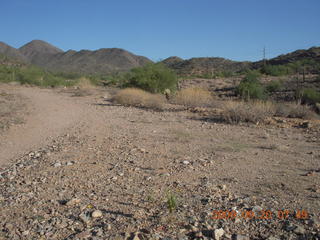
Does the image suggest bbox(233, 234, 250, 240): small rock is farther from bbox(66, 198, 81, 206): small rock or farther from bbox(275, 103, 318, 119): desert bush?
bbox(275, 103, 318, 119): desert bush

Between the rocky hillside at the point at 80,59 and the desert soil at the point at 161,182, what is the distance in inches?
3308

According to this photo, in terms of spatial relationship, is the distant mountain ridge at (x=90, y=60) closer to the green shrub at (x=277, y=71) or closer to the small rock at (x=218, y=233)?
the green shrub at (x=277, y=71)

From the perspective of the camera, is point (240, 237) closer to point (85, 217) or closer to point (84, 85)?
point (85, 217)

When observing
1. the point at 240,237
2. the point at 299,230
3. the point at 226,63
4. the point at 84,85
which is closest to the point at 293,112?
the point at 299,230

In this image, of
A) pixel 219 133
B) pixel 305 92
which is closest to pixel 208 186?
pixel 219 133

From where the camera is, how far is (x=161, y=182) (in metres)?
4.93

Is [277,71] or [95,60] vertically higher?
[95,60]

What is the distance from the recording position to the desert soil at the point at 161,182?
11.6ft

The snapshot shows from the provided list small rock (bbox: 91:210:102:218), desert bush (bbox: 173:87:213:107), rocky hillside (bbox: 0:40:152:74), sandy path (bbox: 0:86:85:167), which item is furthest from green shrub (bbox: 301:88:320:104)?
rocky hillside (bbox: 0:40:152:74)

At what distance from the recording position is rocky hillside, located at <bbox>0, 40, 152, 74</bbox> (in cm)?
9500
